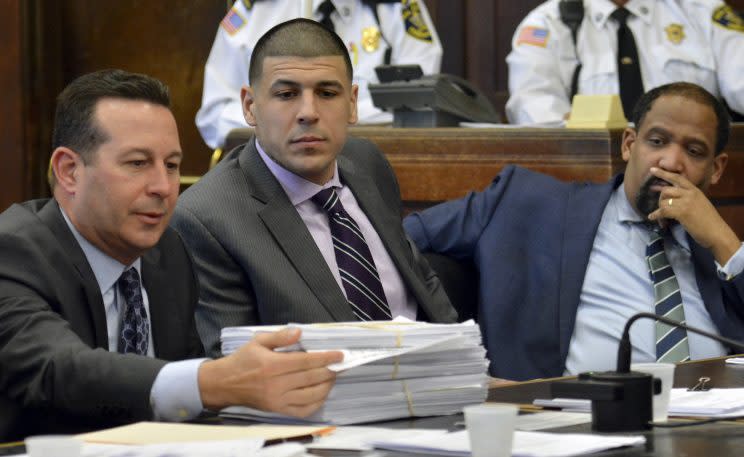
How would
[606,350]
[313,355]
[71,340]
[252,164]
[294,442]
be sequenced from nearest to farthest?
[294,442], [313,355], [71,340], [252,164], [606,350]

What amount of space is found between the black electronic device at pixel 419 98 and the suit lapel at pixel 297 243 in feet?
4.58

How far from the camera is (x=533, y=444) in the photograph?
1.49m

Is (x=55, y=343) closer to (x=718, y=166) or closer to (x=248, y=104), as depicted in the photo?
(x=248, y=104)

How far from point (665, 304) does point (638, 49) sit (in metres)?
2.57

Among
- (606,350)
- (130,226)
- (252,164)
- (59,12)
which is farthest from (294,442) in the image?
(59,12)

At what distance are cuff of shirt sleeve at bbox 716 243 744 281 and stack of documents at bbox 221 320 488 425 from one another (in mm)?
1465

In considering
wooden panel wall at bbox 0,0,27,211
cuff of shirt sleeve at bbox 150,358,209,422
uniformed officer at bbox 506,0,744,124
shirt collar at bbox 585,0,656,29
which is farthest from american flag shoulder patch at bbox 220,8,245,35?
cuff of shirt sleeve at bbox 150,358,209,422

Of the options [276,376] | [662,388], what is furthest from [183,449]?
[662,388]

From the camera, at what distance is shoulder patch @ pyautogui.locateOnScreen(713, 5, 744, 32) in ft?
18.2

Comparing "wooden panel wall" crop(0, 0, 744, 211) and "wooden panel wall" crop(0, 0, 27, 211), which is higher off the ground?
"wooden panel wall" crop(0, 0, 744, 211)

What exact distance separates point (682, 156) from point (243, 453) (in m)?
2.19

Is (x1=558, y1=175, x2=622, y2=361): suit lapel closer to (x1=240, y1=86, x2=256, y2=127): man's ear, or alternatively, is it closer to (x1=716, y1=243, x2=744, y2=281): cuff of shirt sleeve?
(x1=716, y1=243, x2=744, y2=281): cuff of shirt sleeve

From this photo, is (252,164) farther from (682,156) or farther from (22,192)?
(22,192)

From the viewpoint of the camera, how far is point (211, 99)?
18.5 ft
